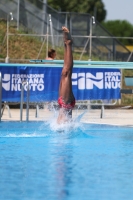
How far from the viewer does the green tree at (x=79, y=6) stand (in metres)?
87.2

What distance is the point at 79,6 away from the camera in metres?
90.8

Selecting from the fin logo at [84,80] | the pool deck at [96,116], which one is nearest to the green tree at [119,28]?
the pool deck at [96,116]

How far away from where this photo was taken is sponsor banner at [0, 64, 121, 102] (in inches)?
806

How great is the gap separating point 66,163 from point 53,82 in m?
8.75

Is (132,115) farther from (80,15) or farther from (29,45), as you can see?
(80,15)

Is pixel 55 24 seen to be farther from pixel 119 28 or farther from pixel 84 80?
pixel 119 28

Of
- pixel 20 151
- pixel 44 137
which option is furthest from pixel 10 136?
pixel 20 151

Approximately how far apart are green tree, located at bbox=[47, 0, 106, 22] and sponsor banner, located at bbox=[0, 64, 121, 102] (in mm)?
62134

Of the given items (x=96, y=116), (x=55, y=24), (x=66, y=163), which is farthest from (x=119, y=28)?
(x=66, y=163)

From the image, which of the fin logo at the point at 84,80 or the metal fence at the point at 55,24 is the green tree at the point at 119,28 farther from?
the fin logo at the point at 84,80

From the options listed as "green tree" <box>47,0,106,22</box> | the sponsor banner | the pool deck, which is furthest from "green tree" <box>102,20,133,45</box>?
the sponsor banner

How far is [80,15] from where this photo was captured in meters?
37.6

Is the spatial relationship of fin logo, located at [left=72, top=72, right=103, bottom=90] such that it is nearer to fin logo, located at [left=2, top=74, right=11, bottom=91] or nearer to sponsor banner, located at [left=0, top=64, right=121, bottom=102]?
sponsor banner, located at [left=0, top=64, right=121, bottom=102]

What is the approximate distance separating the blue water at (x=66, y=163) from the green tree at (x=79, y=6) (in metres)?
67.4
